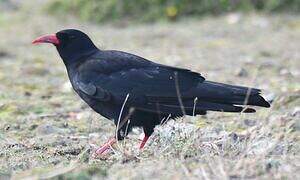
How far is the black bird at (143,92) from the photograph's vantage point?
19.4ft

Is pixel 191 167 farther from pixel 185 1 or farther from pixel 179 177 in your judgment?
pixel 185 1

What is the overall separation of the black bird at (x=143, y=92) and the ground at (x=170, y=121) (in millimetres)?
154

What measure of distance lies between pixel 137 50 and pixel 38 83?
8.05 ft

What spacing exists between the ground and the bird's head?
2.26 ft

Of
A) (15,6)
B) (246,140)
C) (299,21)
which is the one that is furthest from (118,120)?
(15,6)

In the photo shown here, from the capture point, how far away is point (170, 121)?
21.1 feet

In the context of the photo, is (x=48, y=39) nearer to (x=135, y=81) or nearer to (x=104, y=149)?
(x=135, y=81)

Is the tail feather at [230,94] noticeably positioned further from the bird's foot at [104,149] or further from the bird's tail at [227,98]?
the bird's foot at [104,149]

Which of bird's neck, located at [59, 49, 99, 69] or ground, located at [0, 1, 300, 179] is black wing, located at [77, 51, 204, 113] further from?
ground, located at [0, 1, 300, 179]

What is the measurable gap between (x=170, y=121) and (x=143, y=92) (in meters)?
0.42

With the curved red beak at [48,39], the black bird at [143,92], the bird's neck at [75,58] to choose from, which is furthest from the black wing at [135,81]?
the curved red beak at [48,39]

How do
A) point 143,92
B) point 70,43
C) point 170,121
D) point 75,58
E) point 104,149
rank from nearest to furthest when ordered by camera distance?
point 104,149, point 143,92, point 170,121, point 75,58, point 70,43

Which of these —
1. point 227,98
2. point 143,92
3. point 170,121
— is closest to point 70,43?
point 143,92

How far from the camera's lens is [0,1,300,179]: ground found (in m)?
5.06
